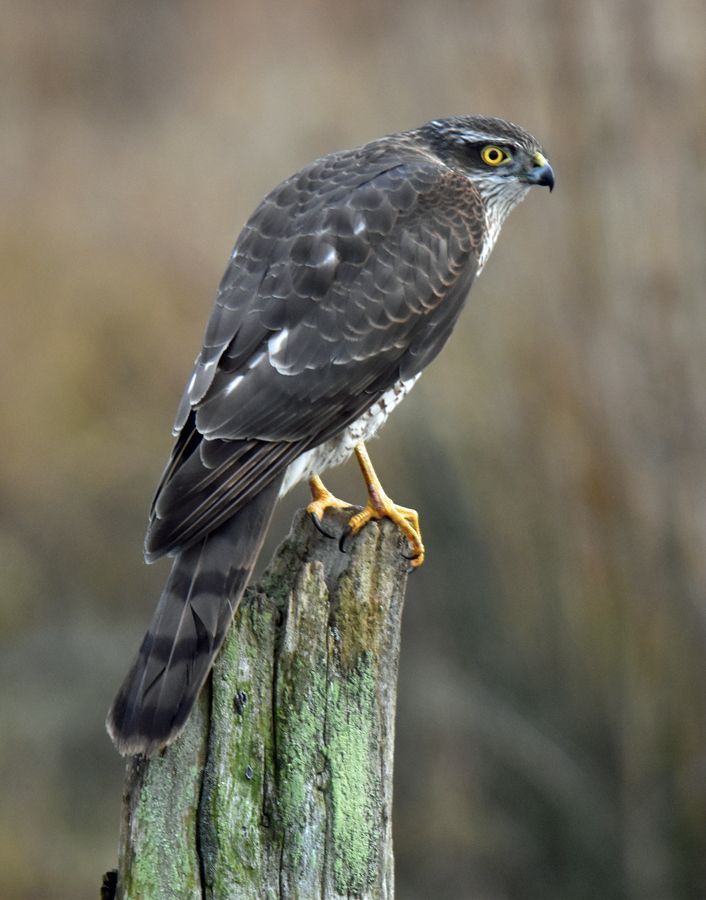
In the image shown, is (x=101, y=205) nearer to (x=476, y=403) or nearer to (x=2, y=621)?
(x=2, y=621)

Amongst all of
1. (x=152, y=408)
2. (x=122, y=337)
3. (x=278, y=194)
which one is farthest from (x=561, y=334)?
(x=122, y=337)

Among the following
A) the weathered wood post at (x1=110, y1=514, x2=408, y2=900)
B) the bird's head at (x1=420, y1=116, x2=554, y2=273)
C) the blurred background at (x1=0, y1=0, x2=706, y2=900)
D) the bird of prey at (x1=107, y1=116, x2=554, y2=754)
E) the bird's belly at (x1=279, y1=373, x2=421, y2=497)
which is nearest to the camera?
the weathered wood post at (x1=110, y1=514, x2=408, y2=900)

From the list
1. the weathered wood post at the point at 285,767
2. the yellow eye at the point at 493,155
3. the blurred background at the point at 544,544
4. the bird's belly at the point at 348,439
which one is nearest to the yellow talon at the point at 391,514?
the bird's belly at the point at 348,439

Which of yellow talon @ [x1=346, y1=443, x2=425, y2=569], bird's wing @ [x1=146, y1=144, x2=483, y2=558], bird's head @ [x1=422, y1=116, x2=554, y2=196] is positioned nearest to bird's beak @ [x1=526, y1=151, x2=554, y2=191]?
bird's head @ [x1=422, y1=116, x2=554, y2=196]

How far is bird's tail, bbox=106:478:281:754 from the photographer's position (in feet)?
8.04

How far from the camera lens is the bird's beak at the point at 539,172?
4098 millimetres

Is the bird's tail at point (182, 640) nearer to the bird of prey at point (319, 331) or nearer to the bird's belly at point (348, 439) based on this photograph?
the bird of prey at point (319, 331)

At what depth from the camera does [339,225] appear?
3.57 meters

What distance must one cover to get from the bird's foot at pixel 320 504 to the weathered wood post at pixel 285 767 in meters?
0.48

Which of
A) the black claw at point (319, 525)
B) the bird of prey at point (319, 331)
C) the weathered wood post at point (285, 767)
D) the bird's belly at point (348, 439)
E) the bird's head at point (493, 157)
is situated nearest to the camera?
the weathered wood post at point (285, 767)

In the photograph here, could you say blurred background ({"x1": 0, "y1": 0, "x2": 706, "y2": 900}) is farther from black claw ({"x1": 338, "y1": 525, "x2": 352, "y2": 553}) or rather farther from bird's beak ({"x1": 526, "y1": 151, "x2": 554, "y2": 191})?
black claw ({"x1": 338, "y1": 525, "x2": 352, "y2": 553})

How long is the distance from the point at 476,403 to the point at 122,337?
3.31 m

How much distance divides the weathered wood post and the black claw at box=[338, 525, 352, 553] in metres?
0.20

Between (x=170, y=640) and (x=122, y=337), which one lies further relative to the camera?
(x=122, y=337)
